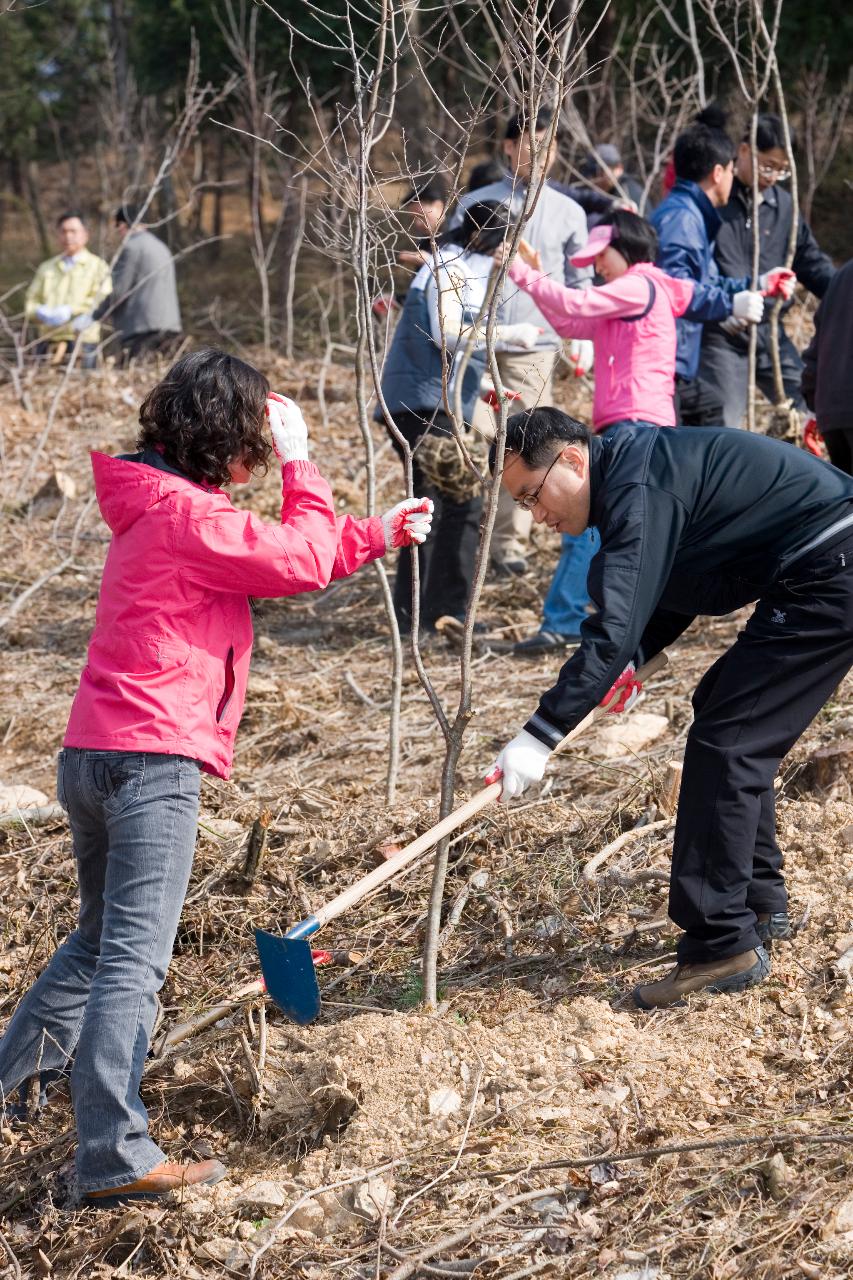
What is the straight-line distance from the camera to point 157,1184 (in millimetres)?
2646

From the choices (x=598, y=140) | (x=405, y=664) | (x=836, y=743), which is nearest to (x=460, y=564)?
(x=405, y=664)

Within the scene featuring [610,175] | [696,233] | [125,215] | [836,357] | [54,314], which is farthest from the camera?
[54,314]

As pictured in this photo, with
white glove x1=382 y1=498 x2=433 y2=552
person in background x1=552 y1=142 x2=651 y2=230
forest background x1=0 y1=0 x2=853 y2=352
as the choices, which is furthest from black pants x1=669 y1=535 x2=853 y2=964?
forest background x1=0 y1=0 x2=853 y2=352

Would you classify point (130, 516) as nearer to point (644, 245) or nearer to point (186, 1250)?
point (186, 1250)

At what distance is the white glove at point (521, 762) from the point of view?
274 cm

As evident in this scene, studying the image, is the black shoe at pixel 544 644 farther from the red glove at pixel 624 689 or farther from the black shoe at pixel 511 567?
the red glove at pixel 624 689

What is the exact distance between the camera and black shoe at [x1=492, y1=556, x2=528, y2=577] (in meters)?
6.27

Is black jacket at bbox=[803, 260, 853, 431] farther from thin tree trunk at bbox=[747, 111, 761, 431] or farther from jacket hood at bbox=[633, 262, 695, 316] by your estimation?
thin tree trunk at bbox=[747, 111, 761, 431]

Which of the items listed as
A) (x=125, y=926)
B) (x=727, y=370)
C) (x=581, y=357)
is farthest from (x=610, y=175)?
(x=125, y=926)

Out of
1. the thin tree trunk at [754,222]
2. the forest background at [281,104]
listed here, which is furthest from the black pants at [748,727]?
the forest background at [281,104]

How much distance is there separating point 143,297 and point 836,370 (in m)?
6.36

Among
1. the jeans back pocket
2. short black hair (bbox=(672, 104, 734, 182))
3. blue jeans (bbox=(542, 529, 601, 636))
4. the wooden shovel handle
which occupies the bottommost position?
blue jeans (bbox=(542, 529, 601, 636))

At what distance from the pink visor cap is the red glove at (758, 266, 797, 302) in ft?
2.53

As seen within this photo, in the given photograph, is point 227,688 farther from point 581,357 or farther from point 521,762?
point 581,357
